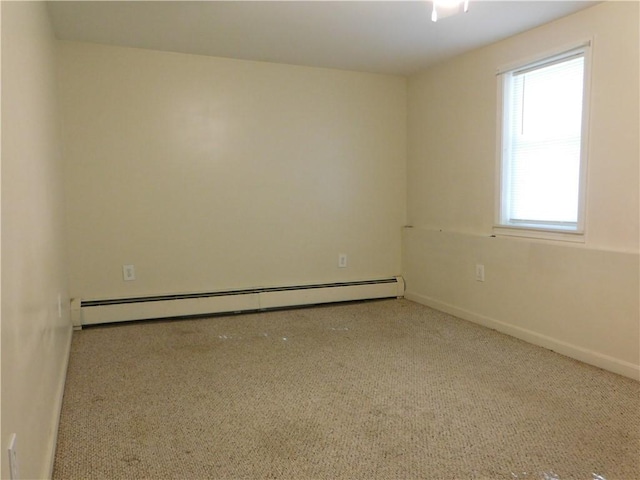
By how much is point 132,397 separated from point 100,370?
1.54ft

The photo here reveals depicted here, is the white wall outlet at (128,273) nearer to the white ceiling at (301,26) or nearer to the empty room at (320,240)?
the empty room at (320,240)

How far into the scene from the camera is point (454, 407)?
208cm

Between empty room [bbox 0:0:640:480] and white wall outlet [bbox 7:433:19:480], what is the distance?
0.01 m

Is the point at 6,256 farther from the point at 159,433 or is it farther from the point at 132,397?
the point at 132,397

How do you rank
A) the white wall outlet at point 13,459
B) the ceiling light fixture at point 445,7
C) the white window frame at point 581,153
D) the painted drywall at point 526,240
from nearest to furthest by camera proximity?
the white wall outlet at point 13,459 → the ceiling light fixture at point 445,7 → the painted drywall at point 526,240 → the white window frame at point 581,153

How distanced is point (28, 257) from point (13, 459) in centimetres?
67

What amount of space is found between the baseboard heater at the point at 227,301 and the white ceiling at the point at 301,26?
1884 millimetres

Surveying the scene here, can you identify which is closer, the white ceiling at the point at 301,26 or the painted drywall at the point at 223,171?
the white ceiling at the point at 301,26

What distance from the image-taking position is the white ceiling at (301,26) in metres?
2.62

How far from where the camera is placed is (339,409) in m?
2.06

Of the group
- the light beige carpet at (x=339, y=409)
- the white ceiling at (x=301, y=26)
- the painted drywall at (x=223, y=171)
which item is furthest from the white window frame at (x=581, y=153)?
the painted drywall at (x=223, y=171)

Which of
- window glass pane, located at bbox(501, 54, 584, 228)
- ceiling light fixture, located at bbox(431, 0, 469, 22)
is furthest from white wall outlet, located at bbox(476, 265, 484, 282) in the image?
ceiling light fixture, located at bbox(431, 0, 469, 22)

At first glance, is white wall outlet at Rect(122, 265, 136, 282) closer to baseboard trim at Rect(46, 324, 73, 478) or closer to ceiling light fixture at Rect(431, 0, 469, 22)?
baseboard trim at Rect(46, 324, 73, 478)

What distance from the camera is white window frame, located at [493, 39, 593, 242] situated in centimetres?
261
